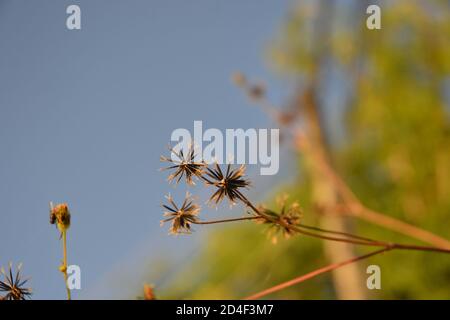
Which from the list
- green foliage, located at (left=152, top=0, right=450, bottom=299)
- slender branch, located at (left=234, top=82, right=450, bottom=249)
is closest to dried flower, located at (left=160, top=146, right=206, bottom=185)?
slender branch, located at (left=234, top=82, right=450, bottom=249)

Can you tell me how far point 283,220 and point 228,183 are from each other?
0.07 metres

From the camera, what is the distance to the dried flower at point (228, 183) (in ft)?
2.00

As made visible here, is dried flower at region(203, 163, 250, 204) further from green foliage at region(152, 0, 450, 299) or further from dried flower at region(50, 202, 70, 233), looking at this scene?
green foliage at region(152, 0, 450, 299)

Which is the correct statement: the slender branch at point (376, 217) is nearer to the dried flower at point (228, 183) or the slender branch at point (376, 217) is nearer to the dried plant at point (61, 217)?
the dried flower at point (228, 183)

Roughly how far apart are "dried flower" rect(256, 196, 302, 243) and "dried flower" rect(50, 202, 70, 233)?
201mm

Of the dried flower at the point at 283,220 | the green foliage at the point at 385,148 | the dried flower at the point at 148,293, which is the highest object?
the green foliage at the point at 385,148

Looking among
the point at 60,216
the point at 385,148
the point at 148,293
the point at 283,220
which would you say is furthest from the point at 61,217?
the point at 385,148

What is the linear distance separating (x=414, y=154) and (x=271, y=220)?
453 centimetres

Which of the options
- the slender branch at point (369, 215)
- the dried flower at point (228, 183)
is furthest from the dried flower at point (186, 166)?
the slender branch at point (369, 215)

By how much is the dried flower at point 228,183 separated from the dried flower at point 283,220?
0.11 ft

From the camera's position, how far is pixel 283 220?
0.64 meters

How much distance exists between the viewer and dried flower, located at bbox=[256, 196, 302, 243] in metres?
0.62
